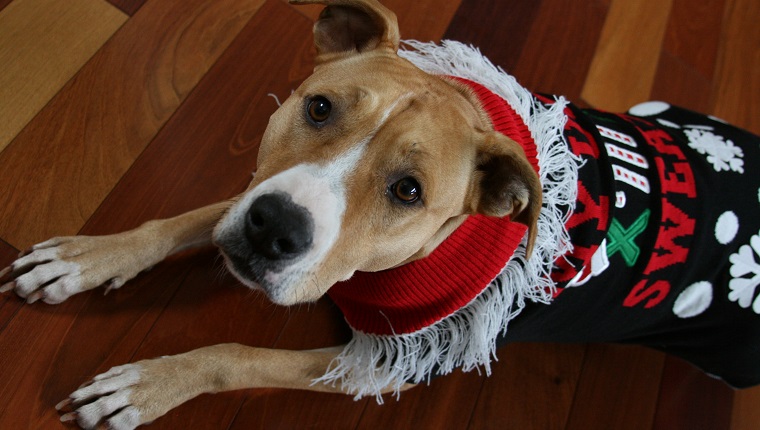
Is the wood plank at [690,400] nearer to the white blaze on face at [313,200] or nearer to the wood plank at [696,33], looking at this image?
the wood plank at [696,33]

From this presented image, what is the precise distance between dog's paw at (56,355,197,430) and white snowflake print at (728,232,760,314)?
1.97m

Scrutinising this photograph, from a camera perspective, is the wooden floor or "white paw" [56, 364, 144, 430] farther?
the wooden floor

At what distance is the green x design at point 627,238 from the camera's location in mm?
2090

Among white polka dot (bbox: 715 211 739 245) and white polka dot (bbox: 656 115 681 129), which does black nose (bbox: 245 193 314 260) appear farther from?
white polka dot (bbox: 656 115 681 129)

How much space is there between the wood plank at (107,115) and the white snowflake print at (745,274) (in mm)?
2335

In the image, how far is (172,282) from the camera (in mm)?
2432

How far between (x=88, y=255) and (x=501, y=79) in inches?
63.5

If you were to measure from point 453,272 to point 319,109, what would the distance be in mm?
683

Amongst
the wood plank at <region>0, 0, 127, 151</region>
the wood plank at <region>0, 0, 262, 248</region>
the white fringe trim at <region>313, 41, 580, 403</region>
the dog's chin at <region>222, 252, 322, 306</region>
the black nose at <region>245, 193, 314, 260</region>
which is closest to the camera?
the black nose at <region>245, 193, 314, 260</region>

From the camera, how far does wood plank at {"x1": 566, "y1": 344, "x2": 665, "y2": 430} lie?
283 cm

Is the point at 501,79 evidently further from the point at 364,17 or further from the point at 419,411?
the point at 419,411

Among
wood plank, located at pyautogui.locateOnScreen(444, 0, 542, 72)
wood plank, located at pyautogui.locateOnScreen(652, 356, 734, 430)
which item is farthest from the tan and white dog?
wood plank, located at pyautogui.locateOnScreen(652, 356, 734, 430)

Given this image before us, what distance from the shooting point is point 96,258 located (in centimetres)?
219

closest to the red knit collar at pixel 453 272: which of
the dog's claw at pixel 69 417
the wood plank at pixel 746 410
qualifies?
the dog's claw at pixel 69 417
